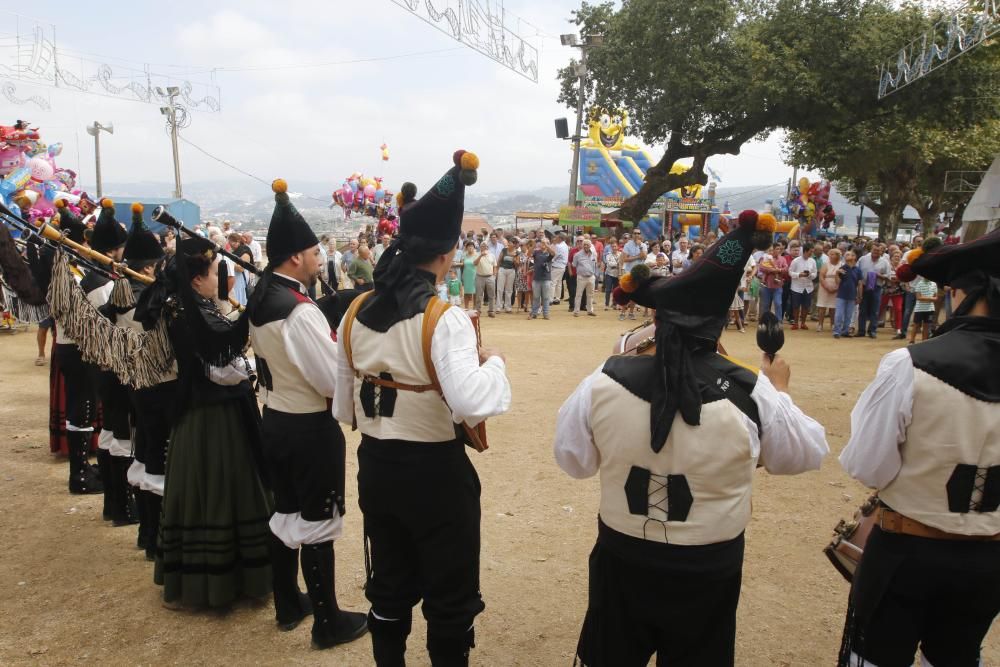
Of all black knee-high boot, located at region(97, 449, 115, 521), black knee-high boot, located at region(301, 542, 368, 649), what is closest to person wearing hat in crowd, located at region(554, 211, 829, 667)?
black knee-high boot, located at region(301, 542, 368, 649)

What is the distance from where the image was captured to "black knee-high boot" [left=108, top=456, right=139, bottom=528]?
4.77 metres

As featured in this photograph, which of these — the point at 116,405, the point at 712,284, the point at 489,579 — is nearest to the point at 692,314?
the point at 712,284

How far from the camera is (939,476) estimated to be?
88.6 inches

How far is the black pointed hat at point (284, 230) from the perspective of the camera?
3248 mm

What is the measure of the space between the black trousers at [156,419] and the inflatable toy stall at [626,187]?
28.0m

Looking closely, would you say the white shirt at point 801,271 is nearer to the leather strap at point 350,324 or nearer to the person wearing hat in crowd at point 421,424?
the person wearing hat in crowd at point 421,424

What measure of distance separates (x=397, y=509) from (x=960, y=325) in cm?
204

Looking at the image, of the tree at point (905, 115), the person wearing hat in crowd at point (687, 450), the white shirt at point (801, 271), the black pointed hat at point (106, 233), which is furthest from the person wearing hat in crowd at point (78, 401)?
the tree at point (905, 115)

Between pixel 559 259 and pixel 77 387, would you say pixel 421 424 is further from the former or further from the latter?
pixel 559 259

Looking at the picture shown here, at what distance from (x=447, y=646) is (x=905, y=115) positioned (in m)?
22.9

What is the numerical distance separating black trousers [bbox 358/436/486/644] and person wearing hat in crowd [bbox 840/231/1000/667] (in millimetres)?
1381

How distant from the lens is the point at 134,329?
3992mm

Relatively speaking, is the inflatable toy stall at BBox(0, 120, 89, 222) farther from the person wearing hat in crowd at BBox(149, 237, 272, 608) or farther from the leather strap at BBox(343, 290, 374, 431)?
the leather strap at BBox(343, 290, 374, 431)

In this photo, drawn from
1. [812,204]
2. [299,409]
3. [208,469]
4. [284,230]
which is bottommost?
[208,469]
